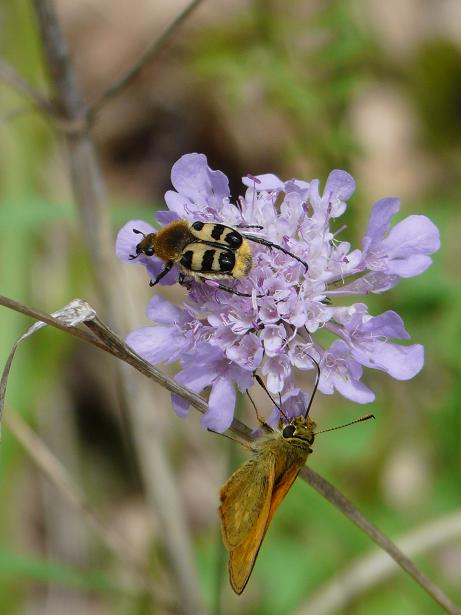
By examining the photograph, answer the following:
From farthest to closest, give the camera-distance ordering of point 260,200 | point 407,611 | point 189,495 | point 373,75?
point 373,75 < point 189,495 < point 407,611 < point 260,200

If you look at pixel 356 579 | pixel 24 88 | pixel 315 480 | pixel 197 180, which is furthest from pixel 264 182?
pixel 356 579

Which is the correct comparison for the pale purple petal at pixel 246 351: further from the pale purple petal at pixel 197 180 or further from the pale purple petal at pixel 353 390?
the pale purple petal at pixel 197 180

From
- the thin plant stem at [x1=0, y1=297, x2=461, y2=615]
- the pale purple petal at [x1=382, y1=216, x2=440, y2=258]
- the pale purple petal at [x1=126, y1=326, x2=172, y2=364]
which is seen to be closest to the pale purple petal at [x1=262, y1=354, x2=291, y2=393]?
the thin plant stem at [x1=0, y1=297, x2=461, y2=615]

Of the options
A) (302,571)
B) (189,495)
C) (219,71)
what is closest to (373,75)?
(219,71)

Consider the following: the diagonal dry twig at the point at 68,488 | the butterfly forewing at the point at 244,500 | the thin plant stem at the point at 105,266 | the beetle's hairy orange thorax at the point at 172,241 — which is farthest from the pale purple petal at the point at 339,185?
the diagonal dry twig at the point at 68,488

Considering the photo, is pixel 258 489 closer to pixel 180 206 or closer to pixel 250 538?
pixel 250 538

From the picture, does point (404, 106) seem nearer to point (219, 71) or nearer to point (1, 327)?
point (219, 71)
